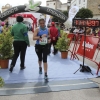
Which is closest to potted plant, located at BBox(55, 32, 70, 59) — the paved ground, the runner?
the runner

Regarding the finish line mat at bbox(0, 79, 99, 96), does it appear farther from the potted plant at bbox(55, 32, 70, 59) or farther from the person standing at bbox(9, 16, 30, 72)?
the potted plant at bbox(55, 32, 70, 59)

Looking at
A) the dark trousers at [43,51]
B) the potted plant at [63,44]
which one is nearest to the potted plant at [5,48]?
the dark trousers at [43,51]

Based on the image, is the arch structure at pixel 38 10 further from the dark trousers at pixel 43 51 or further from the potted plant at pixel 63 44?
the dark trousers at pixel 43 51

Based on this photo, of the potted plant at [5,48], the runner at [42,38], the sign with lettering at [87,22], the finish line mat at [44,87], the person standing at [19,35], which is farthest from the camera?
the potted plant at [5,48]

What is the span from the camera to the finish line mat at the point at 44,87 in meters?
4.96

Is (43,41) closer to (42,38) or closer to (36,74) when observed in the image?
(42,38)

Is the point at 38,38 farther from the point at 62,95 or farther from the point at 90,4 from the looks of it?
the point at 90,4

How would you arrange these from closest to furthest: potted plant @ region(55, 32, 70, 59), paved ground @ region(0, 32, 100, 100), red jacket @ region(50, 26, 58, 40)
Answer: paved ground @ region(0, 32, 100, 100)
potted plant @ region(55, 32, 70, 59)
red jacket @ region(50, 26, 58, 40)

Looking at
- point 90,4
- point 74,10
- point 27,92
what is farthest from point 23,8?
point 90,4

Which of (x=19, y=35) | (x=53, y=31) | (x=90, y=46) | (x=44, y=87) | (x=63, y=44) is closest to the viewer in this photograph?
(x=44, y=87)

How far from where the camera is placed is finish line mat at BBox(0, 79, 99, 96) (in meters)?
4.96

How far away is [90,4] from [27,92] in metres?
60.0

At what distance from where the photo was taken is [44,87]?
5.25 meters

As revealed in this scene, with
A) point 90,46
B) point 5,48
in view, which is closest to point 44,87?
point 5,48
